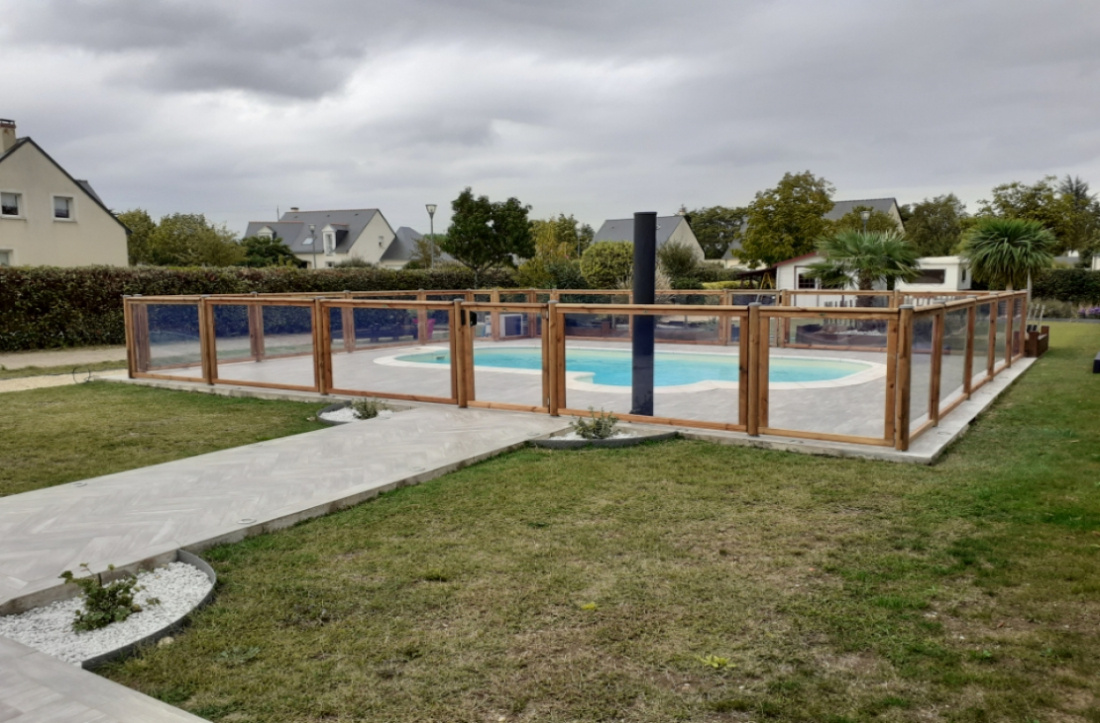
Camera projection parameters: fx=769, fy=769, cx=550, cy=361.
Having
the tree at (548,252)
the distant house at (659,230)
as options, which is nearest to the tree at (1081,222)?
the distant house at (659,230)

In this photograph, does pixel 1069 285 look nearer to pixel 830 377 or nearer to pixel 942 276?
pixel 942 276

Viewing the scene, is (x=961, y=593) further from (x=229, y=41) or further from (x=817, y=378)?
(x=229, y=41)

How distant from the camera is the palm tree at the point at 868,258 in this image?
1922 cm

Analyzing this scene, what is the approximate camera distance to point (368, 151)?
21500 mm

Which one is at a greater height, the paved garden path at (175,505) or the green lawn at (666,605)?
the paved garden path at (175,505)

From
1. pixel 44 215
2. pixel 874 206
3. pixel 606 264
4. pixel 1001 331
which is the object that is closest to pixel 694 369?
pixel 1001 331

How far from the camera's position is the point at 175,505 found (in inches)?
220

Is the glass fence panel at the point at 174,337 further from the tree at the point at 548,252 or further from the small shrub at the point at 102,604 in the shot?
the tree at the point at 548,252

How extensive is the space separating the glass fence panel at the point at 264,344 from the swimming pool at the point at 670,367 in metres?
1.58

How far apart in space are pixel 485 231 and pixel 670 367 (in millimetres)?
23518

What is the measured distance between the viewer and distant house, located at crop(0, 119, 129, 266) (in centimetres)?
2859

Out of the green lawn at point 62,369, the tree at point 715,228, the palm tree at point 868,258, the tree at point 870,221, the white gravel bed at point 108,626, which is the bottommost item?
the white gravel bed at point 108,626

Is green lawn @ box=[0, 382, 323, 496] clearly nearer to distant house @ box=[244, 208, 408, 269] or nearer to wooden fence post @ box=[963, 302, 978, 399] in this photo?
wooden fence post @ box=[963, 302, 978, 399]

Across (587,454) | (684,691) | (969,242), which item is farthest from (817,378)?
(969,242)
